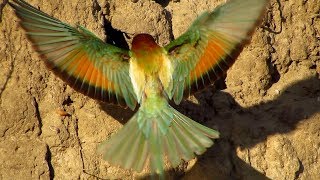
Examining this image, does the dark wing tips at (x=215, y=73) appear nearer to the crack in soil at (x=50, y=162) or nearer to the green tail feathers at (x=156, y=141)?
the green tail feathers at (x=156, y=141)

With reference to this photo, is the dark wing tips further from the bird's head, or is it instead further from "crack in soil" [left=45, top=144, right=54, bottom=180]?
"crack in soil" [left=45, top=144, right=54, bottom=180]

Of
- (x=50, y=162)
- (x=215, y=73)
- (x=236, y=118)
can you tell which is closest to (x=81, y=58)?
(x=50, y=162)

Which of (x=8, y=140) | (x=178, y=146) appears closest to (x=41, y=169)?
(x=8, y=140)

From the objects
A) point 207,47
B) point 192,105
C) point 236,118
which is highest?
point 207,47

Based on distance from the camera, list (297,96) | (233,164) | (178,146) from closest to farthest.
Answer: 1. (178,146)
2. (233,164)
3. (297,96)

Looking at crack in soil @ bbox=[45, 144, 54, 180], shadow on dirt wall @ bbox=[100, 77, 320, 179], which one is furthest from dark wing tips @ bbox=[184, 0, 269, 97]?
crack in soil @ bbox=[45, 144, 54, 180]

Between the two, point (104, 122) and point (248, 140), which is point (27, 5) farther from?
point (248, 140)

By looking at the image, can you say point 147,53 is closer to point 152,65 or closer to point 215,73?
point 152,65
